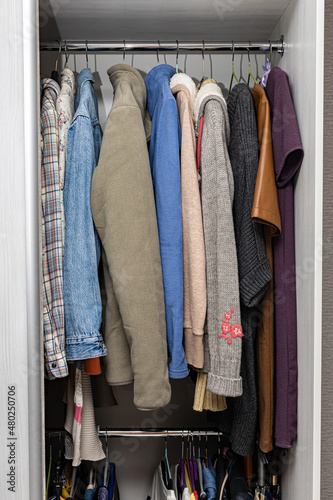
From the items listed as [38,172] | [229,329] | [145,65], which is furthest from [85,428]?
[145,65]

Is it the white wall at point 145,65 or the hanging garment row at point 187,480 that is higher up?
the white wall at point 145,65

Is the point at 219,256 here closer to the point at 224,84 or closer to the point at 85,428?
the point at 85,428

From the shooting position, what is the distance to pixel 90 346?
1162 millimetres

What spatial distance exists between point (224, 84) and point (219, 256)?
789 mm

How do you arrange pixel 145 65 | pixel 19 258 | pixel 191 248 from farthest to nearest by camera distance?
pixel 145 65 → pixel 191 248 → pixel 19 258

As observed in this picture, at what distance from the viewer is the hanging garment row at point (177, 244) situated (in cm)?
117

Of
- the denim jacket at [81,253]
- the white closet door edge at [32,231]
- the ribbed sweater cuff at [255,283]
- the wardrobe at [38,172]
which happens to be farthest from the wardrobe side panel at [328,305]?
the white closet door edge at [32,231]

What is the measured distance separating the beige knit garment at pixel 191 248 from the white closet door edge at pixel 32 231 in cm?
40

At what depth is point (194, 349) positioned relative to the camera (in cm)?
127

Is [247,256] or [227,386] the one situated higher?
[247,256]

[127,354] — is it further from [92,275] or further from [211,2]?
[211,2]

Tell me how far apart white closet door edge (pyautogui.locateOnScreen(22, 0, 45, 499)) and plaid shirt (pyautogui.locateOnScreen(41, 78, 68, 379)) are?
81 millimetres

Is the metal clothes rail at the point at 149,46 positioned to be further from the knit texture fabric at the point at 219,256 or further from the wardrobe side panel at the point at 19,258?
the wardrobe side panel at the point at 19,258

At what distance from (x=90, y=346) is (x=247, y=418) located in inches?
19.1
